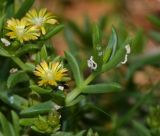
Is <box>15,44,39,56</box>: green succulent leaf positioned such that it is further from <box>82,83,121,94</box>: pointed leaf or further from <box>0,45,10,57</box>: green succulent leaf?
<box>82,83,121,94</box>: pointed leaf

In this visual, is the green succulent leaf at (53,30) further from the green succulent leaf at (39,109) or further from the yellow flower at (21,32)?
the green succulent leaf at (39,109)

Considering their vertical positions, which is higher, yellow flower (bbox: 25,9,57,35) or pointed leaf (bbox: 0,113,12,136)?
yellow flower (bbox: 25,9,57,35)

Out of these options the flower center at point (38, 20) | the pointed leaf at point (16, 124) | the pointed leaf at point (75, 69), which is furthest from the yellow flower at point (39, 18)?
the pointed leaf at point (16, 124)

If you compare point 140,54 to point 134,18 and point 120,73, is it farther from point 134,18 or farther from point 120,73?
point 134,18

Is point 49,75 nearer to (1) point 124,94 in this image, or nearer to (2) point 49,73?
(2) point 49,73

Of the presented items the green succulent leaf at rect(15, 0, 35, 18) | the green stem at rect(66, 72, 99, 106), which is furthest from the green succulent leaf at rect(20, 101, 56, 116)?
the green succulent leaf at rect(15, 0, 35, 18)
